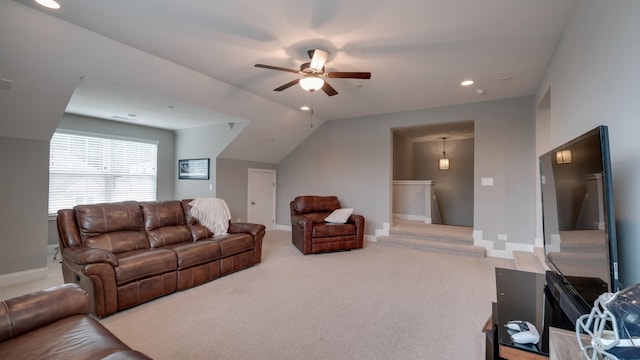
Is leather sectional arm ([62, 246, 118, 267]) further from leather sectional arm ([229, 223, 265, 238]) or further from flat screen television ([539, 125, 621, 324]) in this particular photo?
flat screen television ([539, 125, 621, 324])

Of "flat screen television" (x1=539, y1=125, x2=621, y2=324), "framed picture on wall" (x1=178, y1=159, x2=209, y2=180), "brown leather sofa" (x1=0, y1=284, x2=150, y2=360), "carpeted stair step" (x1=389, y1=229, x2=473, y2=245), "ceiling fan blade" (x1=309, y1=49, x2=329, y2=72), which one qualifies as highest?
"ceiling fan blade" (x1=309, y1=49, x2=329, y2=72)

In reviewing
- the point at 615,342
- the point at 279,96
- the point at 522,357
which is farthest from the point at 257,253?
the point at 615,342

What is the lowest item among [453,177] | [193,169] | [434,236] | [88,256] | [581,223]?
[434,236]

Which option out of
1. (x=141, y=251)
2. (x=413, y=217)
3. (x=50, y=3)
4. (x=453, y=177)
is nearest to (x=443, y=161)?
(x=453, y=177)

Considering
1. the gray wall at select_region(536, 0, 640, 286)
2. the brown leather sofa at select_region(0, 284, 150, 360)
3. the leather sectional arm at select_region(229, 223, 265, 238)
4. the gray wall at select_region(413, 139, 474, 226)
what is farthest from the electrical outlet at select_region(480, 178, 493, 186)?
the brown leather sofa at select_region(0, 284, 150, 360)

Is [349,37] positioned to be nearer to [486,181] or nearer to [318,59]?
Answer: [318,59]

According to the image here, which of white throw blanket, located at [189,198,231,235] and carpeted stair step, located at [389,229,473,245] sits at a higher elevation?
white throw blanket, located at [189,198,231,235]

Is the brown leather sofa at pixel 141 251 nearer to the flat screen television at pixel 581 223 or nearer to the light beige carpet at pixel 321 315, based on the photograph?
the light beige carpet at pixel 321 315

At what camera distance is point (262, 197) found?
722 cm

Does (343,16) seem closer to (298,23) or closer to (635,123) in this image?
(298,23)

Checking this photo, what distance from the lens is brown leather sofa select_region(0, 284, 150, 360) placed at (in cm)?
138

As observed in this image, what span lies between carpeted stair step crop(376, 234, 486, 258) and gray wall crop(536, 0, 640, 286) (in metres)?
3.14

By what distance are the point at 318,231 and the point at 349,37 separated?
3.24 m

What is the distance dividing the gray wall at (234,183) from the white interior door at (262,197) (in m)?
0.15
